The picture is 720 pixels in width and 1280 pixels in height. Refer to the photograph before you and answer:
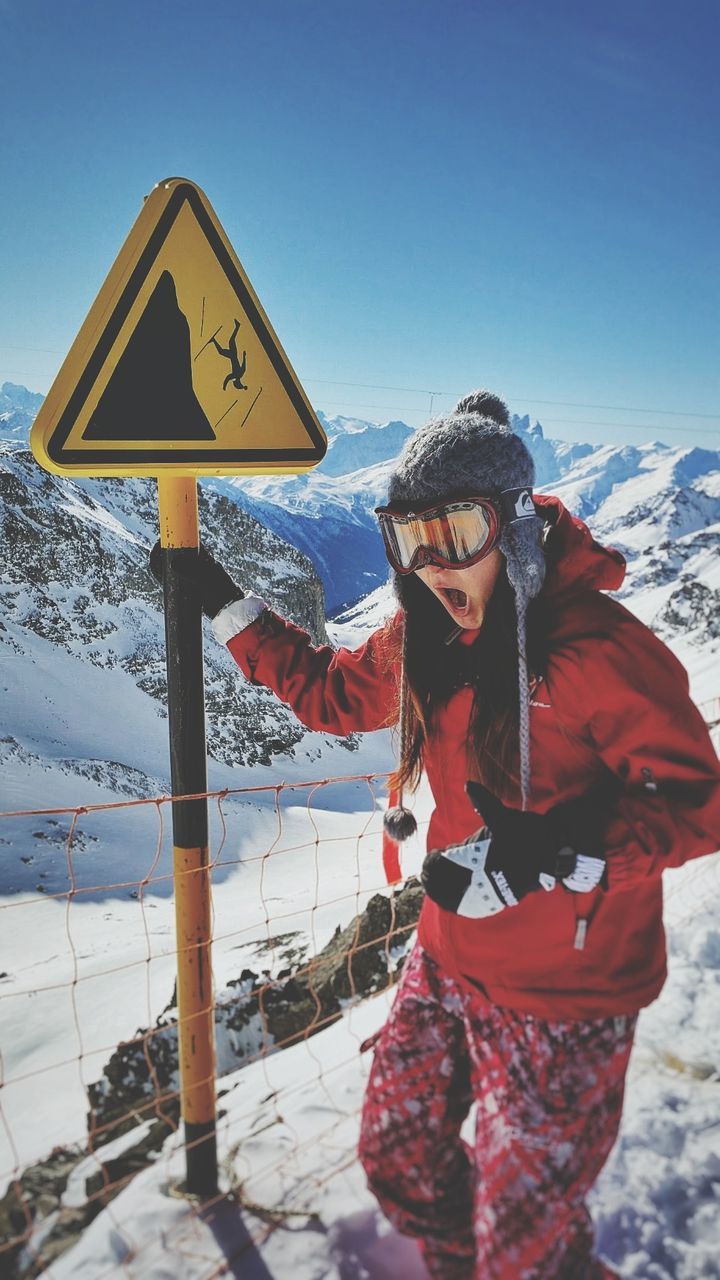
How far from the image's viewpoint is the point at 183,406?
1.99 metres

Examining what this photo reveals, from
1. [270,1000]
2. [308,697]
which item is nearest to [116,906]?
[270,1000]

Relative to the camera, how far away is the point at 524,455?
6.82 ft

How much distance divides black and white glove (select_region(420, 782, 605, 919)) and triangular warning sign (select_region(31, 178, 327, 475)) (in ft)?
4.00

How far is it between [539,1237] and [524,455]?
1.99 m

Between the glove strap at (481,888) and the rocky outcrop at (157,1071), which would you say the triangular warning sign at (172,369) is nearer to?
the glove strap at (481,888)

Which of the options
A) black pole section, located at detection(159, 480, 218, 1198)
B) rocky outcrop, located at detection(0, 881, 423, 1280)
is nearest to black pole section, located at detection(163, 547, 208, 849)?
black pole section, located at detection(159, 480, 218, 1198)

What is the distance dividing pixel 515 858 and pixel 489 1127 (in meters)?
0.73

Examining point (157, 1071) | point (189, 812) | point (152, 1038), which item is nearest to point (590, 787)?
point (189, 812)

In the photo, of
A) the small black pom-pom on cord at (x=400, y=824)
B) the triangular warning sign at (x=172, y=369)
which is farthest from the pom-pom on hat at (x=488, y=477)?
the small black pom-pom on cord at (x=400, y=824)

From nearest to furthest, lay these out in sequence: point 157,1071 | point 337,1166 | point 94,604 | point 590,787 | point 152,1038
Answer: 1. point 590,787
2. point 337,1166
3. point 157,1071
4. point 152,1038
5. point 94,604

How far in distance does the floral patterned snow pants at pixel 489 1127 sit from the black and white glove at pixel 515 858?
469 mm

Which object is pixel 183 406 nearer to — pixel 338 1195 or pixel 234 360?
pixel 234 360

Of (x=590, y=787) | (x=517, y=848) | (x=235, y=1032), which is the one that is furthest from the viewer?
(x=235, y=1032)

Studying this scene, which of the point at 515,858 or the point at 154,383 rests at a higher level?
the point at 154,383
